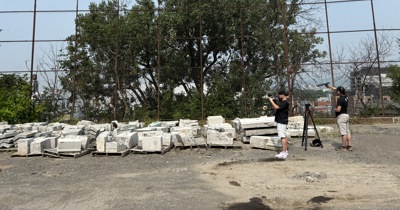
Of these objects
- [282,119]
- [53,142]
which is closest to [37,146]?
[53,142]

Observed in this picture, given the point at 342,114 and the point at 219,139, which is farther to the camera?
the point at 219,139

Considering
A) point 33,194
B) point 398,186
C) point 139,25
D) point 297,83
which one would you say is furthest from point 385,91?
point 33,194

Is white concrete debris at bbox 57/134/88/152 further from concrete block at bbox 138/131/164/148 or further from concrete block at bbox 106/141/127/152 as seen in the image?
concrete block at bbox 138/131/164/148

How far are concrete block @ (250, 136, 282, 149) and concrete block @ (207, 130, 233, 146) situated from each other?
2.20 ft

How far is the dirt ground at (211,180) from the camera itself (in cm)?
468

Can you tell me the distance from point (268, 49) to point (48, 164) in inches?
559

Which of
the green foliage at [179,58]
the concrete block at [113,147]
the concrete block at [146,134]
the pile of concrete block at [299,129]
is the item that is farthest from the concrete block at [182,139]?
the green foliage at [179,58]

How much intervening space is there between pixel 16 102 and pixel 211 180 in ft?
37.9

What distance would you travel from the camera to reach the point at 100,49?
1788 centimetres

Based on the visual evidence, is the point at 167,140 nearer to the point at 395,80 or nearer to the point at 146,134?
the point at 146,134

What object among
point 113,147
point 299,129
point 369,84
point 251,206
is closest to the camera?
point 251,206

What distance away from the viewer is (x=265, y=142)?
9.05 metres

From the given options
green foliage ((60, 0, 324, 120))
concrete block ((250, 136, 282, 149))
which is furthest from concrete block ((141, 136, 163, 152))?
green foliage ((60, 0, 324, 120))

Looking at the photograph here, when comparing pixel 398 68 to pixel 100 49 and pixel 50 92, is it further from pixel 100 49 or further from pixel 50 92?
pixel 50 92
